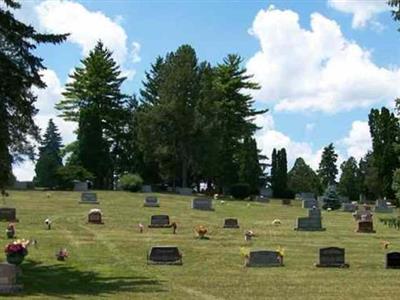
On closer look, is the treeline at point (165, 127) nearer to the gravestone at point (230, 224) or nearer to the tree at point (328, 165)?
the gravestone at point (230, 224)

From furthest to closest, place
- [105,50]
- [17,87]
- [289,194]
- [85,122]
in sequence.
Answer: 1. [105,50]
2. [289,194]
3. [85,122]
4. [17,87]

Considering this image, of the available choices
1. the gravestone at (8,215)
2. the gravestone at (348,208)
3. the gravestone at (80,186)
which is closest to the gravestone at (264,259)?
the gravestone at (8,215)

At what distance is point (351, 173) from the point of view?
11781cm

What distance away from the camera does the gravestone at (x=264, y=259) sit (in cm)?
2944

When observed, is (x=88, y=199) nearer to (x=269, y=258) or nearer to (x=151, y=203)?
(x=151, y=203)

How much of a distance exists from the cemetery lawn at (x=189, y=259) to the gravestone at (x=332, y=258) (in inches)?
21.3

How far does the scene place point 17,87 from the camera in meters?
24.4

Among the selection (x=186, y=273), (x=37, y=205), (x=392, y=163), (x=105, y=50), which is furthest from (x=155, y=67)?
(x=186, y=273)

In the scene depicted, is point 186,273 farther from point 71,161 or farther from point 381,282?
point 71,161

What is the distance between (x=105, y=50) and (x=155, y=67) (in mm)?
6587

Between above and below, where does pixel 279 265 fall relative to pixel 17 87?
below

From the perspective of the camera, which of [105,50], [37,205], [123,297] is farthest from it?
[105,50]

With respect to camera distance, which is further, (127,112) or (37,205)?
(127,112)

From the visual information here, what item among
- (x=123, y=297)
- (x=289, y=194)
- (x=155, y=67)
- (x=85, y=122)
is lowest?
(x=123, y=297)
